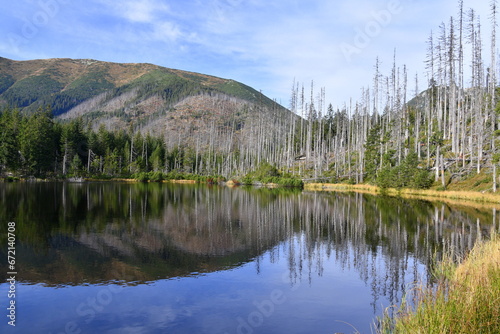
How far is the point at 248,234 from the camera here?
23094 mm

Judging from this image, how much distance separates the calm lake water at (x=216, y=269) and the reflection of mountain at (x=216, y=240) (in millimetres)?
75

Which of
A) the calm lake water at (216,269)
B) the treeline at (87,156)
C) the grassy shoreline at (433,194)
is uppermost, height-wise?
the treeline at (87,156)

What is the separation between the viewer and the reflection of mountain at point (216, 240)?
1480cm

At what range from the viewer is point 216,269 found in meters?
15.4

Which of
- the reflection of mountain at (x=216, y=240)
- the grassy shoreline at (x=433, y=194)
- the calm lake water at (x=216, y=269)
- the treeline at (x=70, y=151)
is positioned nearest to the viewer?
the calm lake water at (x=216, y=269)

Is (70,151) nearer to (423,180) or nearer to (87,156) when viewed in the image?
(87,156)

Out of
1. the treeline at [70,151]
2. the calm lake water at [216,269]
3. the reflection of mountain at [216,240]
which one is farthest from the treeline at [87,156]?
the calm lake water at [216,269]

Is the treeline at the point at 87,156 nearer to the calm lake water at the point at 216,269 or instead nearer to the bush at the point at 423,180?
the bush at the point at 423,180

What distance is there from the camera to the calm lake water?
1027 centimetres

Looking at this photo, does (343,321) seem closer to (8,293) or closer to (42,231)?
(8,293)

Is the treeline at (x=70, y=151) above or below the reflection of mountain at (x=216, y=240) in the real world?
above

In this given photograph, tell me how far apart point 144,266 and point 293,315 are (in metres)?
7.28

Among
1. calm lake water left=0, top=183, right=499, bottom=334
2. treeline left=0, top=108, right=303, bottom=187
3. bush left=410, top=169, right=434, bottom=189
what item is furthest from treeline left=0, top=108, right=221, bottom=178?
bush left=410, top=169, right=434, bottom=189

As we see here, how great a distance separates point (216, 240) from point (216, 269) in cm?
555
